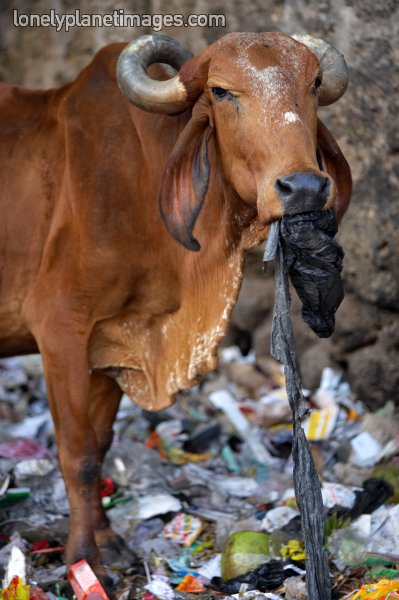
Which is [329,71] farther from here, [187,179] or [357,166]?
[357,166]

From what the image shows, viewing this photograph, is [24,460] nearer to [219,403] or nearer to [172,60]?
[219,403]

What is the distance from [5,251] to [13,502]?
131 cm

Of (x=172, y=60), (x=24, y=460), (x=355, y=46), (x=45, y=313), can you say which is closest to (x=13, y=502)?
(x=24, y=460)

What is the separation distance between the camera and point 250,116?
3.44 metres

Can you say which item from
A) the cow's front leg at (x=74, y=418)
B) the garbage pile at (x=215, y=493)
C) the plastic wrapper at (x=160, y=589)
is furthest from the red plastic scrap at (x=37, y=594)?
the plastic wrapper at (x=160, y=589)

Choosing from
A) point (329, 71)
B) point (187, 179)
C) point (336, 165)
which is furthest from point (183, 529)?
point (329, 71)

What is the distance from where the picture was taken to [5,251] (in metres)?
4.42

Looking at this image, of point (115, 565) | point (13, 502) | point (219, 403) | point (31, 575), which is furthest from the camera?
point (219, 403)

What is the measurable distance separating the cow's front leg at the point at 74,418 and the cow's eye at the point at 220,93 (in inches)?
45.5

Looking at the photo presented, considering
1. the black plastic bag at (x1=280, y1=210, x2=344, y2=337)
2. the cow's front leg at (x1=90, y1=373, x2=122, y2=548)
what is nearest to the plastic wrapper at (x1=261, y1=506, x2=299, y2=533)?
the cow's front leg at (x1=90, y1=373, x2=122, y2=548)

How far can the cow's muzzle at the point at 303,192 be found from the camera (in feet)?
10.4

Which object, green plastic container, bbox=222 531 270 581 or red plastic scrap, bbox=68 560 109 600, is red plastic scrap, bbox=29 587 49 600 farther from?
green plastic container, bbox=222 531 270 581

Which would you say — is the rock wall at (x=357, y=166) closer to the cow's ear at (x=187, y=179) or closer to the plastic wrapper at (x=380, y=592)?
the cow's ear at (x=187, y=179)

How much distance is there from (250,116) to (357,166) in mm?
2329
